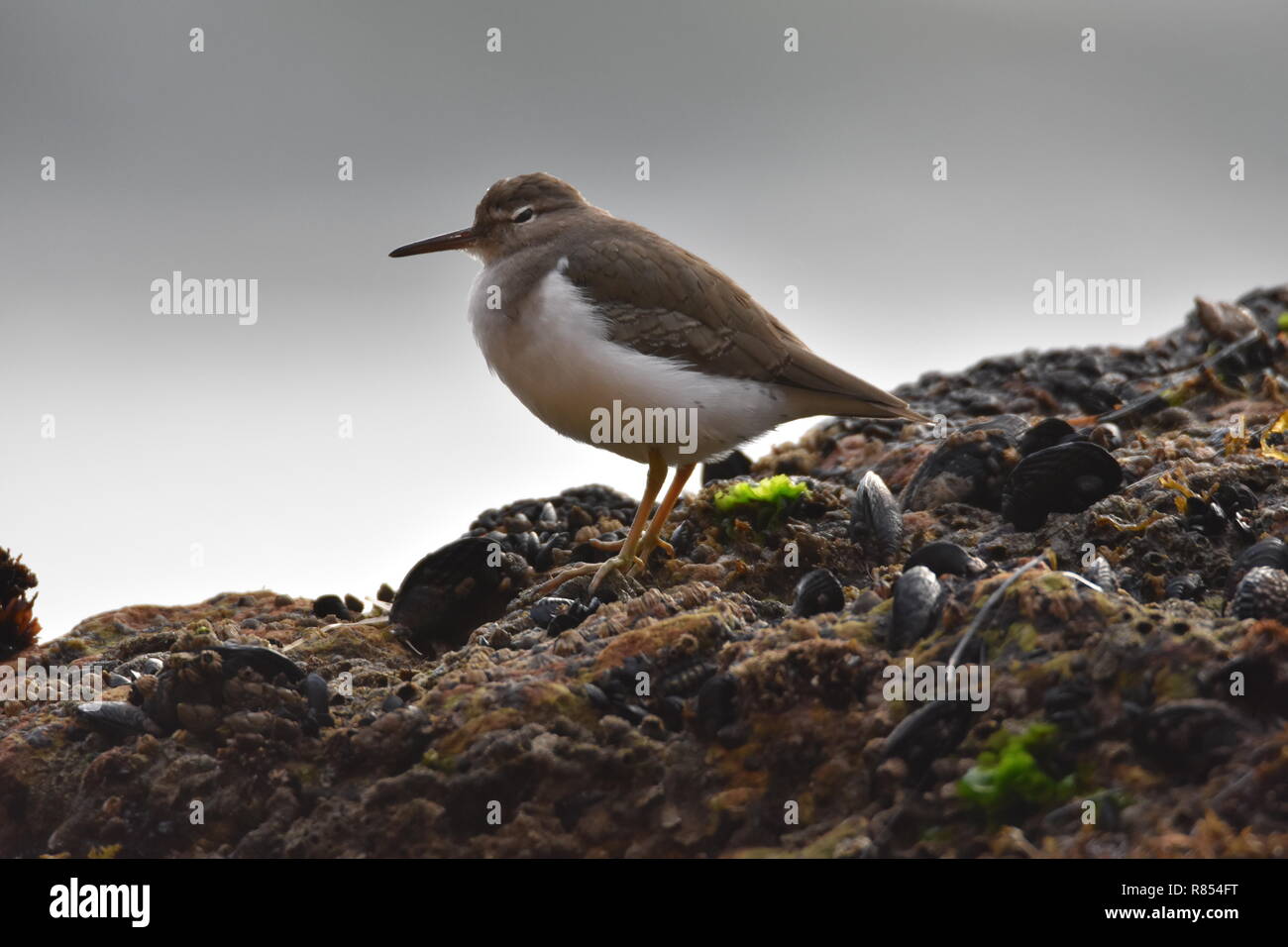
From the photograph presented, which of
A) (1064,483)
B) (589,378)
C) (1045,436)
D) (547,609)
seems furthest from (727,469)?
(1064,483)

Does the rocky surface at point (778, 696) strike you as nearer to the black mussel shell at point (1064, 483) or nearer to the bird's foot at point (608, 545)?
Result: the black mussel shell at point (1064, 483)

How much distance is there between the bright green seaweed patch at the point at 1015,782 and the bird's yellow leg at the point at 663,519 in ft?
10.5

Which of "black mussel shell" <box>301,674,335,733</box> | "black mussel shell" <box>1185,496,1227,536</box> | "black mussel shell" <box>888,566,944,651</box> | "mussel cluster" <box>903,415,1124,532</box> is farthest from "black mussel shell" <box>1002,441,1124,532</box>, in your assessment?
"black mussel shell" <box>301,674,335,733</box>

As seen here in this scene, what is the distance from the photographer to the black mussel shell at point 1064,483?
6438 millimetres

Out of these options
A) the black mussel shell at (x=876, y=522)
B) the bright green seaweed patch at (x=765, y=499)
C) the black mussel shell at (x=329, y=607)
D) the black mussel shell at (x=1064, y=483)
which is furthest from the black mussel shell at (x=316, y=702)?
the black mussel shell at (x=1064, y=483)

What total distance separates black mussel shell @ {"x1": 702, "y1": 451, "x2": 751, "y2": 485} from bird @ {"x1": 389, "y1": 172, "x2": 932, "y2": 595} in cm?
132

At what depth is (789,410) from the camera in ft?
24.3

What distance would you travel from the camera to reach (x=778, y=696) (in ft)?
15.7

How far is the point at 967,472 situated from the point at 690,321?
6.08 feet

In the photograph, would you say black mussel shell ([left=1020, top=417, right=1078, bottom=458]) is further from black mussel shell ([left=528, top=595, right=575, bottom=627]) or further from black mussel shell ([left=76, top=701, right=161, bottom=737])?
black mussel shell ([left=76, top=701, right=161, bottom=737])

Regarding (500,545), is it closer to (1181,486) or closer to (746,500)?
(746,500)

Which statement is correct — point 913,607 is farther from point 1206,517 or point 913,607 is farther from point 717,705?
point 1206,517
